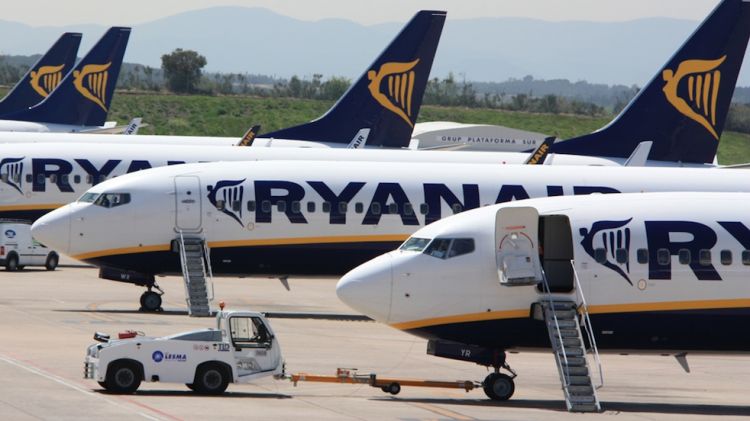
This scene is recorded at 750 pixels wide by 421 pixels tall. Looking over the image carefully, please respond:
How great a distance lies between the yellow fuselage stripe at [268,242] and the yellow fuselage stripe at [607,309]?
15.7 meters

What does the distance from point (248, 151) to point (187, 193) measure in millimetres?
13690

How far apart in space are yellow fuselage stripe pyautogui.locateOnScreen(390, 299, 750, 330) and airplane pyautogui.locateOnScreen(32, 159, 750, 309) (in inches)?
619

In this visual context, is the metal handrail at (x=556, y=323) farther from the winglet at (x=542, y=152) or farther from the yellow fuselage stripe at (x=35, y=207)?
the yellow fuselage stripe at (x=35, y=207)

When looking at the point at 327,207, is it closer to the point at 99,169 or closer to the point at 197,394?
the point at 99,169

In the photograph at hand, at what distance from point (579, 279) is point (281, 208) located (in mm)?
17254

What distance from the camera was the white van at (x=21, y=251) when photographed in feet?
204

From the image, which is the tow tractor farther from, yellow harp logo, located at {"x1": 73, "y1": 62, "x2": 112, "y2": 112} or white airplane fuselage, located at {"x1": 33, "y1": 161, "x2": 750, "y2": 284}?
yellow harp logo, located at {"x1": 73, "y1": 62, "x2": 112, "y2": 112}

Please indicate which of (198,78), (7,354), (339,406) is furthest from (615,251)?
(198,78)

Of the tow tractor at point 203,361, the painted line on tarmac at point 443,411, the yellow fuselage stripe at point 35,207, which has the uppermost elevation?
the yellow fuselage stripe at point 35,207

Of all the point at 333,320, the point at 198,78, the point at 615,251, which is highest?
the point at 198,78

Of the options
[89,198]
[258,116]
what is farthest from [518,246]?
[258,116]

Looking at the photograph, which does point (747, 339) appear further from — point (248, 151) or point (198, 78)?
point (198, 78)

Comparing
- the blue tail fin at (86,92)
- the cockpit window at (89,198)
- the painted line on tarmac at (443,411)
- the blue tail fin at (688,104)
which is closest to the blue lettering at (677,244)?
the painted line on tarmac at (443,411)

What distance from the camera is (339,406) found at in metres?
31.1
